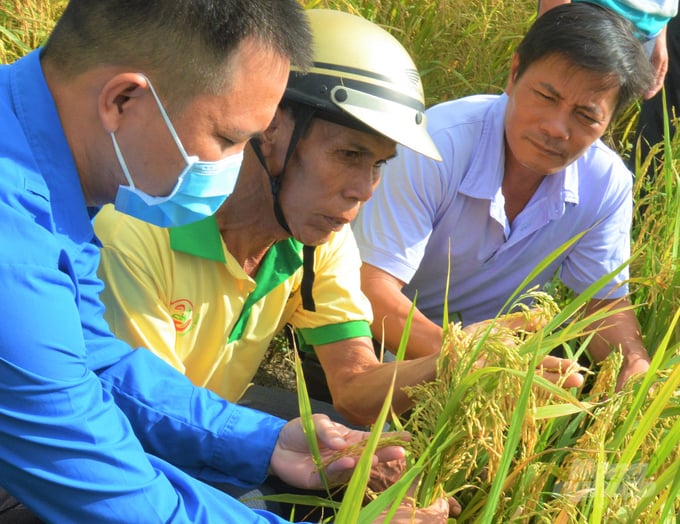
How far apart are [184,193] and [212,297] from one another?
26.0 inches

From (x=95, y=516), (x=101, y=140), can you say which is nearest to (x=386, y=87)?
(x=101, y=140)

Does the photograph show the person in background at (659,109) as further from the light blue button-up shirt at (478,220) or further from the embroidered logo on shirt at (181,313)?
the embroidered logo on shirt at (181,313)

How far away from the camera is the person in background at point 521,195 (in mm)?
3146

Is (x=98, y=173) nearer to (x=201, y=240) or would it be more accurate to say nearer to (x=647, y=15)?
(x=201, y=240)

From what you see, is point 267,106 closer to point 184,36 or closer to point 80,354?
point 184,36

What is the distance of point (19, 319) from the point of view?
60.6 inches

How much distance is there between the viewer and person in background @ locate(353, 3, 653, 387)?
3.15 metres

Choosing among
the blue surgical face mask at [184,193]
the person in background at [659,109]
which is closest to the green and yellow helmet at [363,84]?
the blue surgical face mask at [184,193]

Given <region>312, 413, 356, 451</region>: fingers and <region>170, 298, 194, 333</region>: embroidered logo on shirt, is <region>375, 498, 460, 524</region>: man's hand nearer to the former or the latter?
<region>312, 413, 356, 451</region>: fingers

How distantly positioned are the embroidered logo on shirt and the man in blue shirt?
1.71 feet

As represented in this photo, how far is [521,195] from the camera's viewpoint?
3.42 meters

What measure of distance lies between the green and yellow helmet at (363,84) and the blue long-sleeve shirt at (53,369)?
0.69 metres

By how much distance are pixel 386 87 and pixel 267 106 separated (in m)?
0.65

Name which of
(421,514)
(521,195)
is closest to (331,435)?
(421,514)
